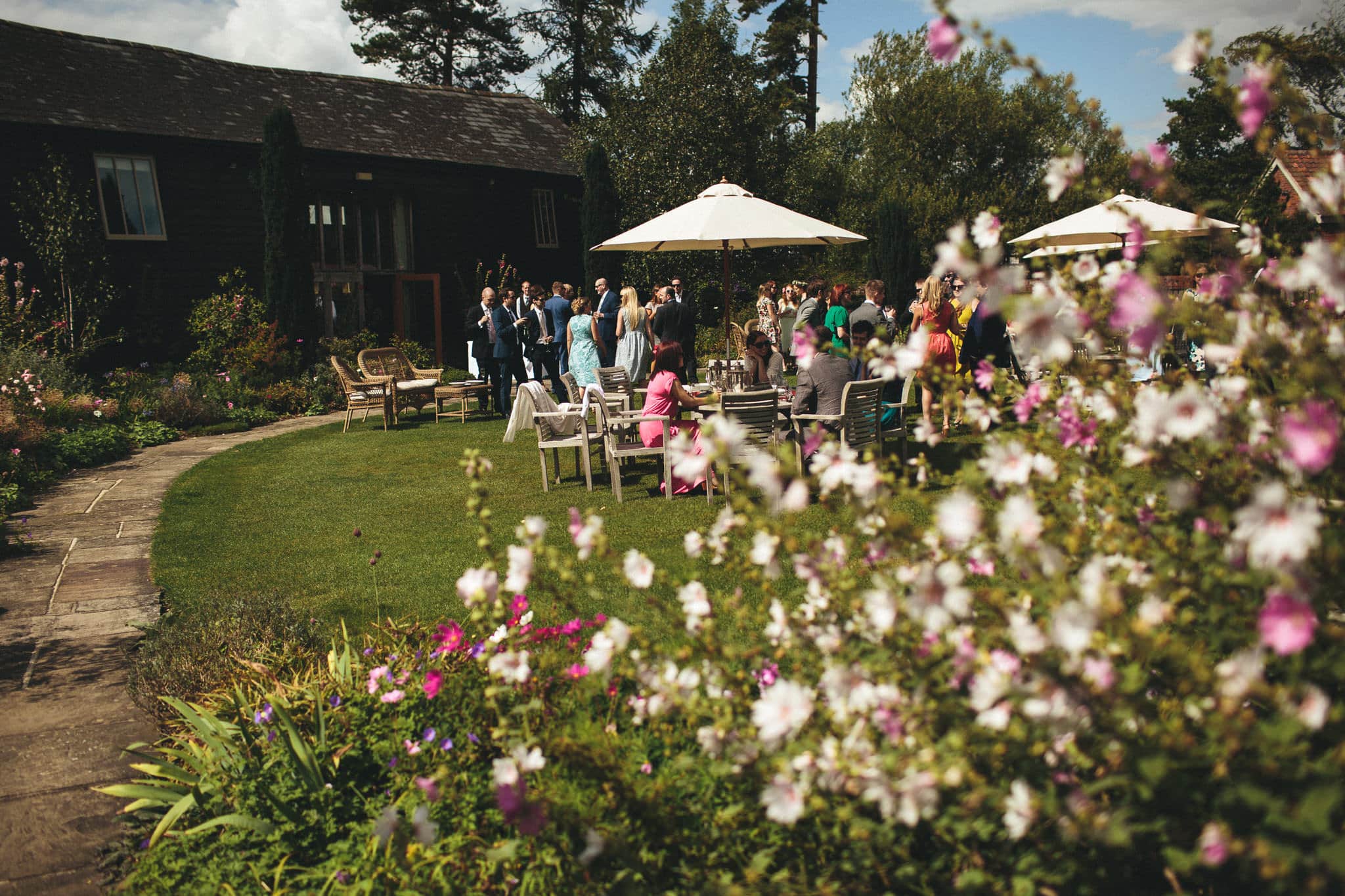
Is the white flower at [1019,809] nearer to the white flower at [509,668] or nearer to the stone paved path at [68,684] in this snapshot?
the white flower at [509,668]

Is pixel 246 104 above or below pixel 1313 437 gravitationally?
above

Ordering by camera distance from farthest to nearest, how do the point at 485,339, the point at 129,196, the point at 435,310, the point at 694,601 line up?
1. the point at 435,310
2. the point at 129,196
3. the point at 485,339
4. the point at 694,601

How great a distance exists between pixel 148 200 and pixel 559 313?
954cm

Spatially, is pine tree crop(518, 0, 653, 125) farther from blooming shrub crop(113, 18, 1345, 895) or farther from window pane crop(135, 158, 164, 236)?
blooming shrub crop(113, 18, 1345, 895)

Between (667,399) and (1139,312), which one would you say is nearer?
(1139,312)

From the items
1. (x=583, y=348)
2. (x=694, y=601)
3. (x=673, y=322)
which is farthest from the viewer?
(x=673, y=322)

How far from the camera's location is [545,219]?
2470 centimetres

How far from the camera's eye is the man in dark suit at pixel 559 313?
44.0 feet

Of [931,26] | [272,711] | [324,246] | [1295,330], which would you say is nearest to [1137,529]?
[1295,330]

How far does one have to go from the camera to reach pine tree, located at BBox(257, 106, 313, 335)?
16.6 m

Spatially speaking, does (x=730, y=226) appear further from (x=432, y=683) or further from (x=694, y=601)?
(x=694, y=601)

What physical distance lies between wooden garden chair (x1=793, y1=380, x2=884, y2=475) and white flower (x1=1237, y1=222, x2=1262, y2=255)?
14.9ft

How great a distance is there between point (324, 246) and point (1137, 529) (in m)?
21.3

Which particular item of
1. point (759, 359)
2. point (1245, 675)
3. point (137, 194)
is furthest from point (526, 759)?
point (137, 194)
